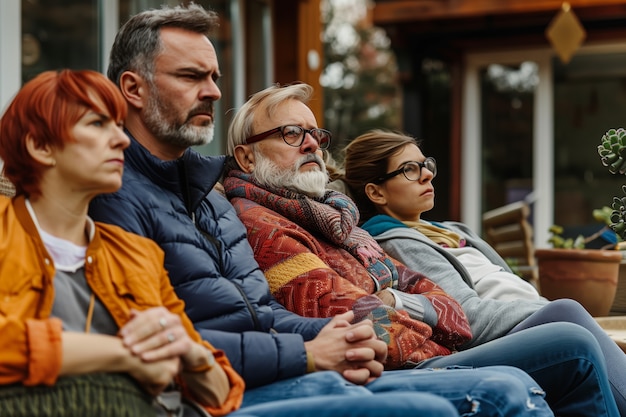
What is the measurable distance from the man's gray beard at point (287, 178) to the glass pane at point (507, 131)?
21.3 feet

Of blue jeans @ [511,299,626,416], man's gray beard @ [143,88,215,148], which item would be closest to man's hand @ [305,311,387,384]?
man's gray beard @ [143,88,215,148]

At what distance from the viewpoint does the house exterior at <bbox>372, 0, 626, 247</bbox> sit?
350 inches

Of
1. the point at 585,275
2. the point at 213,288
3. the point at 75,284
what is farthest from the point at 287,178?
the point at 585,275

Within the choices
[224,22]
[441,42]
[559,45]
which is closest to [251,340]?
Result: [224,22]

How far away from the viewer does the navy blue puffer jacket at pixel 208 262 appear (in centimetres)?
207

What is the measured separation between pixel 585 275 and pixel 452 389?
4.81 feet

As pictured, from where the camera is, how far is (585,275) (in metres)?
3.50

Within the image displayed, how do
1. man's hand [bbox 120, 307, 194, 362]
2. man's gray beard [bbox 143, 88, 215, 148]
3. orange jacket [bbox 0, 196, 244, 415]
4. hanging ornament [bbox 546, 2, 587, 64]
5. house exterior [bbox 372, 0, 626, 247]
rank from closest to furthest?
orange jacket [bbox 0, 196, 244, 415], man's hand [bbox 120, 307, 194, 362], man's gray beard [bbox 143, 88, 215, 148], hanging ornament [bbox 546, 2, 587, 64], house exterior [bbox 372, 0, 626, 247]

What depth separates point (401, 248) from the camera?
9.92ft

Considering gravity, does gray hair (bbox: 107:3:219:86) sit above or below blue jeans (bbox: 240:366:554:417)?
above

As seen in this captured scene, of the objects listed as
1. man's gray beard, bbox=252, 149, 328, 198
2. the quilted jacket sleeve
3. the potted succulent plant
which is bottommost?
the potted succulent plant

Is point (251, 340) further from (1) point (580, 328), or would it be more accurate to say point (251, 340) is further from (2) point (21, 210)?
(1) point (580, 328)

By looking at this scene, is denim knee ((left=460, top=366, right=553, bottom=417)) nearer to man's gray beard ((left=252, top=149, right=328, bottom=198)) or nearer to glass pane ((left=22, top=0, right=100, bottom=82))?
man's gray beard ((left=252, top=149, right=328, bottom=198))

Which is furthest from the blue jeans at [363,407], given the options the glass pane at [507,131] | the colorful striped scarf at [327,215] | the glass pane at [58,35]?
the glass pane at [507,131]
